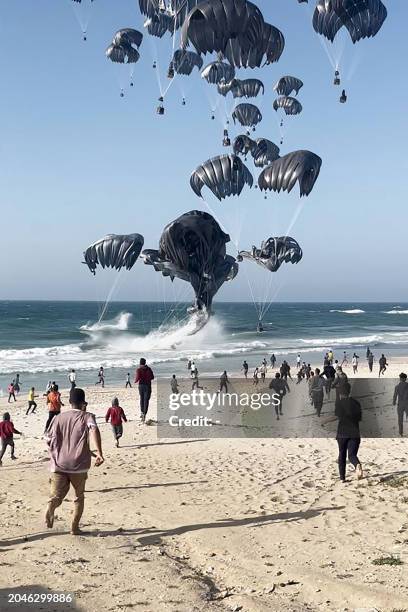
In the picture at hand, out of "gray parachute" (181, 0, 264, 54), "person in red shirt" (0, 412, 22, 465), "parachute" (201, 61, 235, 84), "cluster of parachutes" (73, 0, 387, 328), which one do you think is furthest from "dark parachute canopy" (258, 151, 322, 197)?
"person in red shirt" (0, 412, 22, 465)

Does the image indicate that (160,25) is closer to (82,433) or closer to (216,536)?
(82,433)

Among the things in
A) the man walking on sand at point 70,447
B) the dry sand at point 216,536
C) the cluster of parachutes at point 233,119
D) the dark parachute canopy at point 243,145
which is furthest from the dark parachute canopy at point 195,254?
the man walking on sand at point 70,447

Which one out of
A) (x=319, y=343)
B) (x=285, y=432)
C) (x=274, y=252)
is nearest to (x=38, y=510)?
(x=285, y=432)

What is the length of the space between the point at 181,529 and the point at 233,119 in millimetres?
33052

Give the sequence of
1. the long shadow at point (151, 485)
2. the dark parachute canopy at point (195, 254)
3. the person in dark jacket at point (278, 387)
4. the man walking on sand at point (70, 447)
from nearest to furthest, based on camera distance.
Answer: the man walking on sand at point (70, 447) → the long shadow at point (151, 485) → the person in dark jacket at point (278, 387) → the dark parachute canopy at point (195, 254)

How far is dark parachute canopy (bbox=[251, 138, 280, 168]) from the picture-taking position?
3666 centimetres

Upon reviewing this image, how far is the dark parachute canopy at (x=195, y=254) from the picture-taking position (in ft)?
97.2

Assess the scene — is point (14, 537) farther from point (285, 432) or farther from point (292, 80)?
point (292, 80)

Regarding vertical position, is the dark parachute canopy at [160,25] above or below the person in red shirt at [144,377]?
above

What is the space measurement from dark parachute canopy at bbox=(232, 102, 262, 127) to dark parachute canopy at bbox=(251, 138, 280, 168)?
1.38 meters

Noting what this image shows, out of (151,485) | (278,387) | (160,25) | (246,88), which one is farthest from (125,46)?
(151,485)

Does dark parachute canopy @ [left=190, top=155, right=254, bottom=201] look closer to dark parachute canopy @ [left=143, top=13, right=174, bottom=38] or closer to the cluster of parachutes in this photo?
the cluster of parachutes

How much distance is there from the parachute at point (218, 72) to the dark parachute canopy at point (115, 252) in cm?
1076

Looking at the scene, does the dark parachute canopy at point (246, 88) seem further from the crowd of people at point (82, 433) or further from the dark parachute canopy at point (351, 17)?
the crowd of people at point (82, 433)
